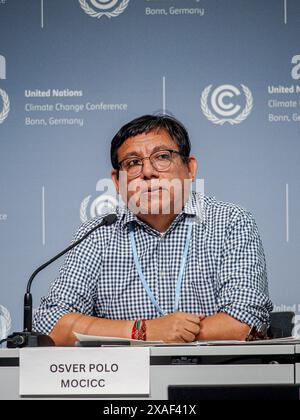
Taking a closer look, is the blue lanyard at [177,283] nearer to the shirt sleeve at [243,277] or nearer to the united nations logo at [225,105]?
the shirt sleeve at [243,277]

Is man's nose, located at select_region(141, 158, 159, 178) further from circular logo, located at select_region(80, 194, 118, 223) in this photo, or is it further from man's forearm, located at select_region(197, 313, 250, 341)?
circular logo, located at select_region(80, 194, 118, 223)

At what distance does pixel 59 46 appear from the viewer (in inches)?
161

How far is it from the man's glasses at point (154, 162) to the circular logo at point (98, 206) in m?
1.14

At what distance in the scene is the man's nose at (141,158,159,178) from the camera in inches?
110

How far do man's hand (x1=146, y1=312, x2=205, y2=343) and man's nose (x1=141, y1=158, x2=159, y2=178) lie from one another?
65cm

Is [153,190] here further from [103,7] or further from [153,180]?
[103,7]

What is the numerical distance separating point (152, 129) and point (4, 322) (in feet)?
5.25

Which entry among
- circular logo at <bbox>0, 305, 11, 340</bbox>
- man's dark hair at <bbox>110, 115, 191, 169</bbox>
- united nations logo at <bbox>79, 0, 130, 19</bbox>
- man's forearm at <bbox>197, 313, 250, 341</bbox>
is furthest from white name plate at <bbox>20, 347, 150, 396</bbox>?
united nations logo at <bbox>79, 0, 130, 19</bbox>

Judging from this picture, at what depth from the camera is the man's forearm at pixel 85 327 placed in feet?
7.80

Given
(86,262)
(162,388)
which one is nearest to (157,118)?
(86,262)

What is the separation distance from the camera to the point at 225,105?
4020mm

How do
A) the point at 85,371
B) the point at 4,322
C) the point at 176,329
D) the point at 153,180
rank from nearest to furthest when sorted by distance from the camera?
1. the point at 85,371
2. the point at 176,329
3. the point at 153,180
4. the point at 4,322

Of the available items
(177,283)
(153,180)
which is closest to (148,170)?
(153,180)

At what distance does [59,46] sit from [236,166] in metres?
1.16
